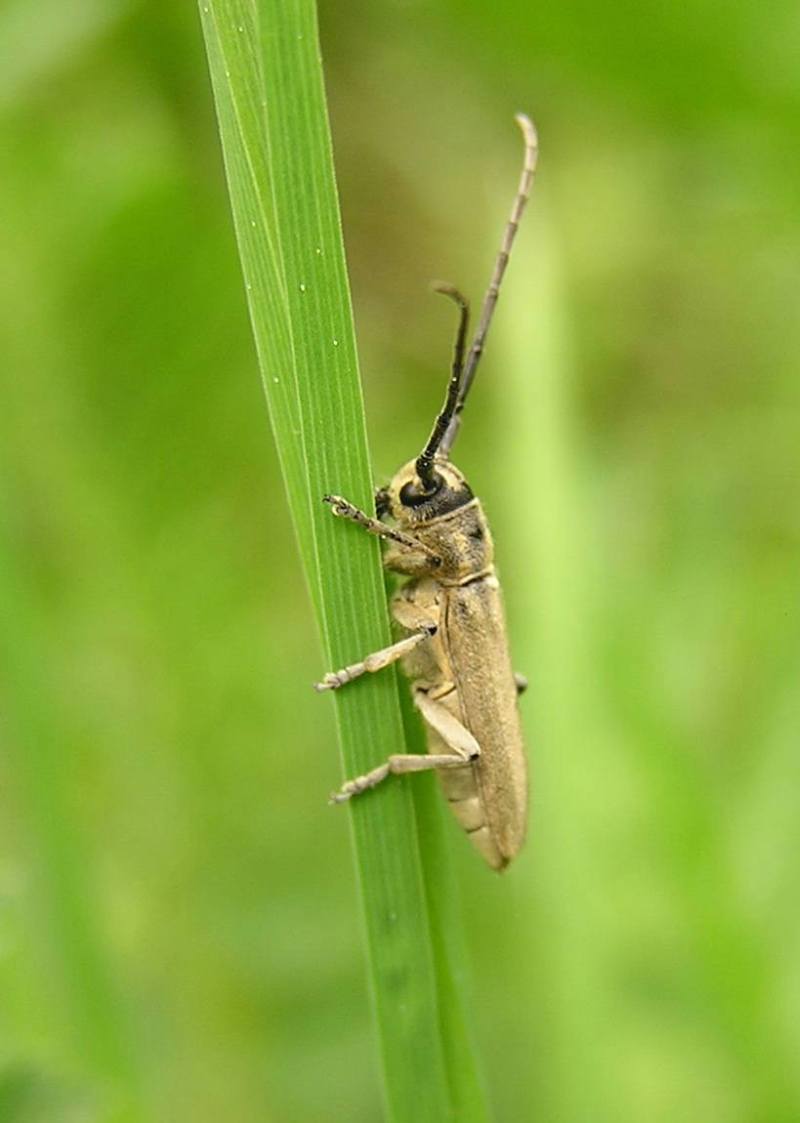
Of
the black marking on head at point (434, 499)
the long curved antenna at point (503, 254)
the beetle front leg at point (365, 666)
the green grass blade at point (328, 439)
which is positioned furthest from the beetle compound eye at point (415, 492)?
the green grass blade at point (328, 439)

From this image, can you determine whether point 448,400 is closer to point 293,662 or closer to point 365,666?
point 365,666

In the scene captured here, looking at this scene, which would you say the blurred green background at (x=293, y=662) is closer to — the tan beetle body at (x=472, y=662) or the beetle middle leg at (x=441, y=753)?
the tan beetle body at (x=472, y=662)

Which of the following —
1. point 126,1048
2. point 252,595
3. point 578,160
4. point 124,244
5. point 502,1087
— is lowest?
point 502,1087

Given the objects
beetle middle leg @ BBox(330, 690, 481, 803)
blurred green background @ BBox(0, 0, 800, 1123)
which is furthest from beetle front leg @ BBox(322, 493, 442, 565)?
blurred green background @ BBox(0, 0, 800, 1123)

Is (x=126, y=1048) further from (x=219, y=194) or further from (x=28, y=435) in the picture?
(x=219, y=194)

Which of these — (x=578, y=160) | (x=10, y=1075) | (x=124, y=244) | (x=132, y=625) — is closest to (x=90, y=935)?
(x=10, y=1075)

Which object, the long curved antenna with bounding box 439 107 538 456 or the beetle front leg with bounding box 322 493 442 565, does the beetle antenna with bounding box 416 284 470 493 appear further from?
the beetle front leg with bounding box 322 493 442 565

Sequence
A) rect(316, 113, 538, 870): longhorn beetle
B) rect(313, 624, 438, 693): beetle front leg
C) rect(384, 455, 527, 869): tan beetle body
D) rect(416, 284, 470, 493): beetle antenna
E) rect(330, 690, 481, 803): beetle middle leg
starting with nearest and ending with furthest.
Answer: rect(313, 624, 438, 693): beetle front leg
rect(330, 690, 481, 803): beetle middle leg
rect(416, 284, 470, 493): beetle antenna
rect(316, 113, 538, 870): longhorn beetle
rect(384, 455, 527, 869): tan beetle body
